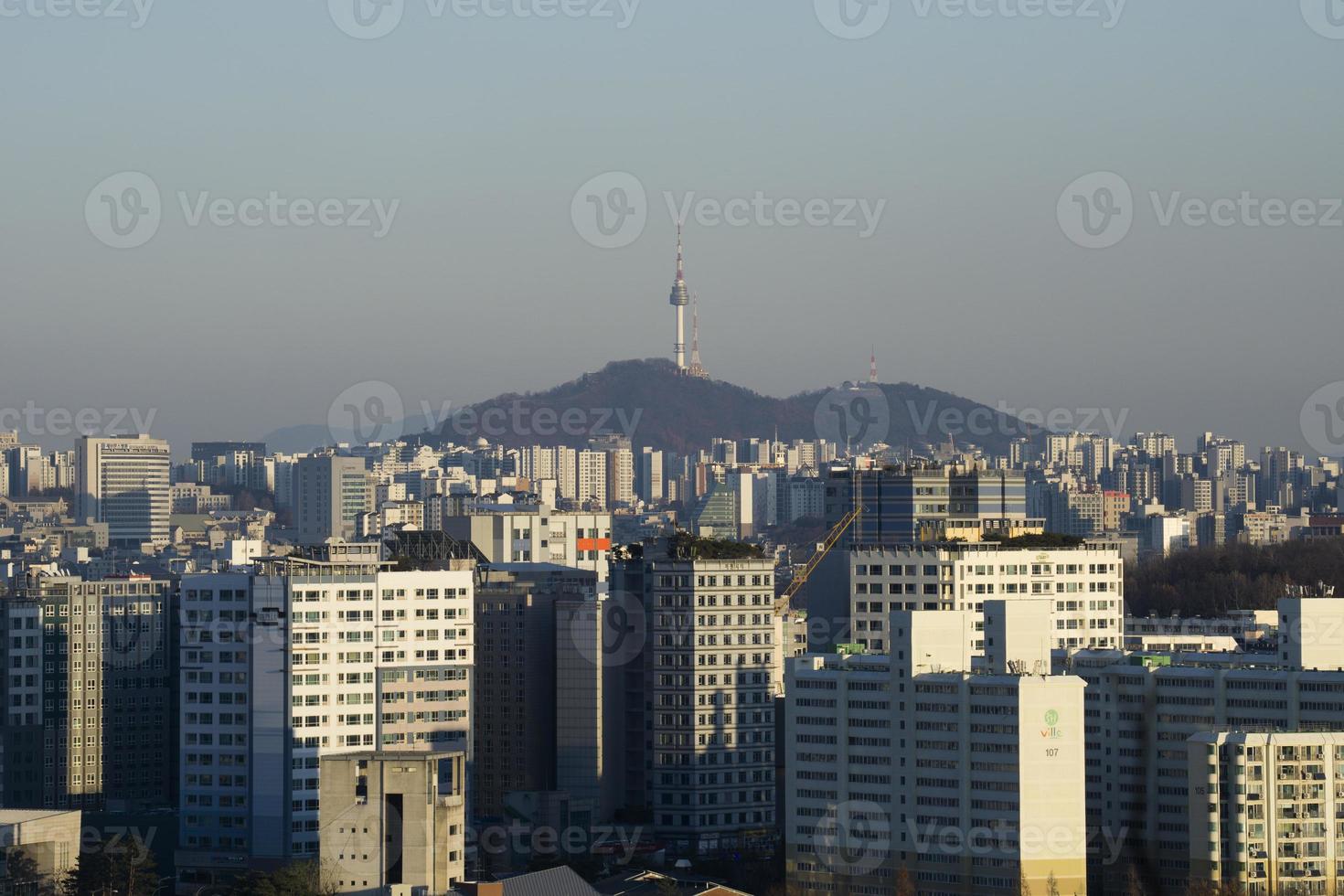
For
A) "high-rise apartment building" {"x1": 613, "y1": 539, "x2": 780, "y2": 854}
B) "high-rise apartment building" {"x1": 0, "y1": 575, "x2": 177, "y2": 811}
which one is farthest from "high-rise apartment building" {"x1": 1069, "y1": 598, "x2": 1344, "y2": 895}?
"high-rise apartment building" {"x1": 0, "y1": 575, "x2": 177, "y2": 811}

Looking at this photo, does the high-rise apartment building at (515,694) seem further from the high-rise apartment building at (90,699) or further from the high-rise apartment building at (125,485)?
the high-rise apartment building at (125,485)

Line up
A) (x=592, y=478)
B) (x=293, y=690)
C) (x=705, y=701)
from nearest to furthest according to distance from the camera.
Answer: (x=293, y=690) → (x=705, y=701) → (x=592, y=478)

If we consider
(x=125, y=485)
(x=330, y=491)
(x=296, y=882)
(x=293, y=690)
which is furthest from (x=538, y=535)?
(x=125, y=485)

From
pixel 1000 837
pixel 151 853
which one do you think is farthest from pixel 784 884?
pixel 151 853

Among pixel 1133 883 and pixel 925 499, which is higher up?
pixel 925 499

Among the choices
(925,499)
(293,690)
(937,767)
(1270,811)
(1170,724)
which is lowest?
(1270,811)

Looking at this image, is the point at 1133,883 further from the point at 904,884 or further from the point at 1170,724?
the point at 1170,724

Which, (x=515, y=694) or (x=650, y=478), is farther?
(x=650, y=478)

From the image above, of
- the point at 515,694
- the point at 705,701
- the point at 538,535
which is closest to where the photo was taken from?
the point at 705,701
